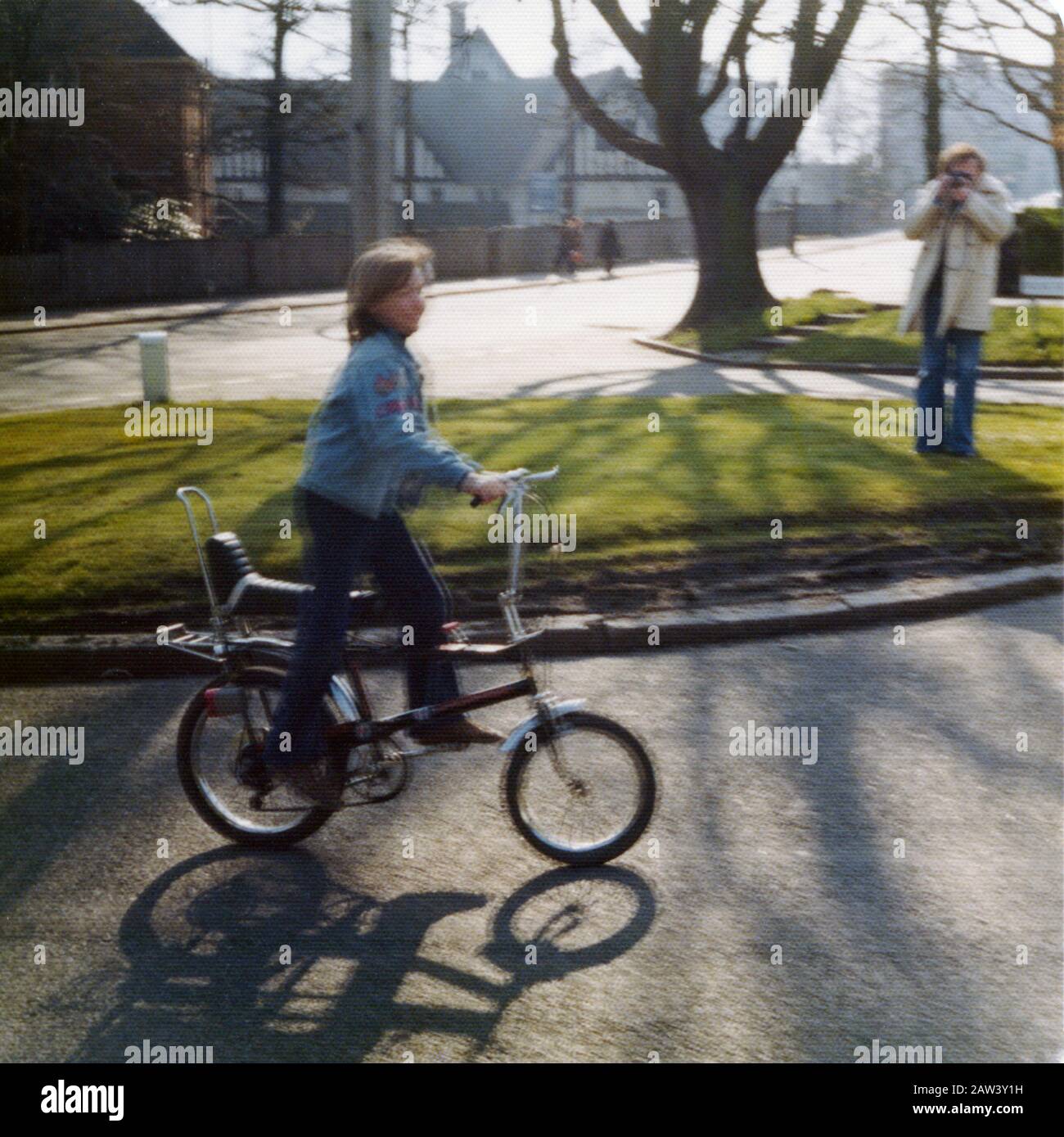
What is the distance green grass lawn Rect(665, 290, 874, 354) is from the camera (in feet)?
76.6

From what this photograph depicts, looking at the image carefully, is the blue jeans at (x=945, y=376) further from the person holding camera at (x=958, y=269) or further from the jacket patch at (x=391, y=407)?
the jacket patch at (x=391, y=407)

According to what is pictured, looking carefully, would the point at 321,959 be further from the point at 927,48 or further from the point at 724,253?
the point at 724,253

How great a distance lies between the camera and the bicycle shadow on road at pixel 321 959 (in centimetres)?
374

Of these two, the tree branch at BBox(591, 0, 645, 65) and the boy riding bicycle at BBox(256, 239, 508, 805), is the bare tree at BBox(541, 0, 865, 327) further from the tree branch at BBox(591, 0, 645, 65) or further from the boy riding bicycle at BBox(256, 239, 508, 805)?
the boy riding bicycle at BBox(256, 239, 508, 805)

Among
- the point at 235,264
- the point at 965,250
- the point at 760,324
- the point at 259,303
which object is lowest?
the point at 760,324

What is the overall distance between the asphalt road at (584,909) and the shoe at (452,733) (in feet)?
1.19

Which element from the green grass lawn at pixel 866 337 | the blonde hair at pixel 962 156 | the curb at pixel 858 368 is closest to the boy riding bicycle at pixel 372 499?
the blonde hair at pixel 962 156

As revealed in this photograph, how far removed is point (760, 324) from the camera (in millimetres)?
24766

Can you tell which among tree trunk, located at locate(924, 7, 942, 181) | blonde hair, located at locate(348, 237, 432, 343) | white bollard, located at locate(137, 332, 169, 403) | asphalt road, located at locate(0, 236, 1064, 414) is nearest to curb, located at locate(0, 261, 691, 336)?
asphalt road, located at locate(0, 236, 1064, 414)

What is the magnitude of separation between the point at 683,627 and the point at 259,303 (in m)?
31.4

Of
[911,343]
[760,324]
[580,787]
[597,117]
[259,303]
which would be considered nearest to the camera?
[580,787]

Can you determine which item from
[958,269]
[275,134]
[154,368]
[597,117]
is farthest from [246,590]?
[275,134]
